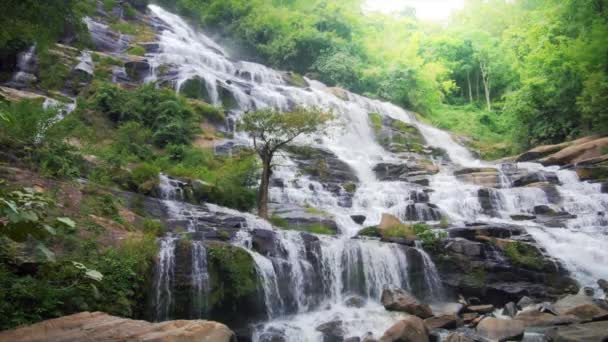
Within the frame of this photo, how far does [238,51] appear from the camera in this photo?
38656mm

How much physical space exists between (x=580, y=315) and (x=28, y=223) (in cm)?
975

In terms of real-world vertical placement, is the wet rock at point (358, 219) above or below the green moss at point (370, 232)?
above

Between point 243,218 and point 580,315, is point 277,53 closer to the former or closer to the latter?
point 243,218

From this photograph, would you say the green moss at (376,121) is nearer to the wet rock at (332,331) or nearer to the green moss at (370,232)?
the green moss at (370,232)

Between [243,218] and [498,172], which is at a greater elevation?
[498,172]

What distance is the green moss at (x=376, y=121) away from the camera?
27331mm

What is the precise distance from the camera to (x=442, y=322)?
9148mm

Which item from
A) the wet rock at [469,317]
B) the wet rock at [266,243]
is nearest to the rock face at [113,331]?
the wet rock at [266,243]

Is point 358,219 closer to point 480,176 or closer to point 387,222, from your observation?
point 387,222

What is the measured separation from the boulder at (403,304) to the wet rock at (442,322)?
1.45 ft

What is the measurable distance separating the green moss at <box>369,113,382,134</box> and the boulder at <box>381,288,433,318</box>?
17.7m

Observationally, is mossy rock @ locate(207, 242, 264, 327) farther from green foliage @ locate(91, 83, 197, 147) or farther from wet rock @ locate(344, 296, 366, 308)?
green foliage @ locate(91, 83, 197, 147)

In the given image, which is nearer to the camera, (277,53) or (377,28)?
(277,53)

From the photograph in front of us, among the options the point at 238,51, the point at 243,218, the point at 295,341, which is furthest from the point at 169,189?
the point at 238,51
